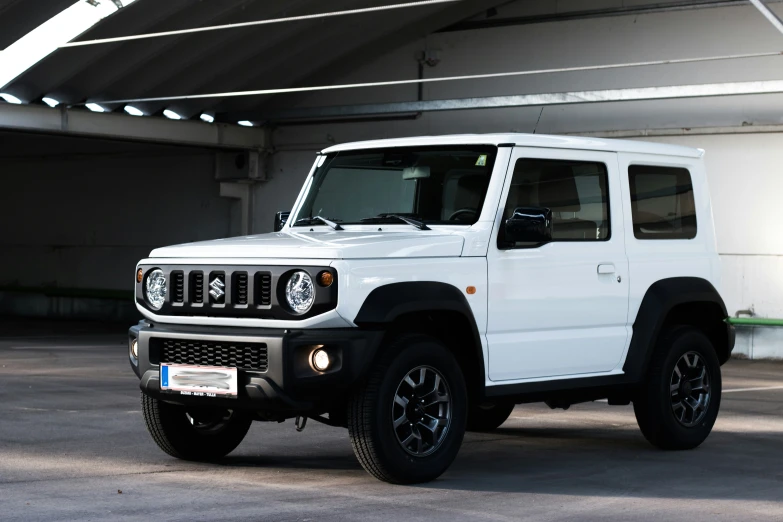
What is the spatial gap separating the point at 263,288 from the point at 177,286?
2.06 feet

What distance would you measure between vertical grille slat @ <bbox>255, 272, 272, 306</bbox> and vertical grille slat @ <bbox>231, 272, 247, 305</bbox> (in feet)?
0.31

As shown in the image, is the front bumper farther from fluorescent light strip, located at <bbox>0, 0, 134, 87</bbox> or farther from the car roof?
fluorescent light strip, located at <bbox>0, 0, 134, 87</bbox>

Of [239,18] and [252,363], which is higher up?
[239,18]

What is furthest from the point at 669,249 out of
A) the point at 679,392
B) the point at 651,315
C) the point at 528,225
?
the point at 528,225

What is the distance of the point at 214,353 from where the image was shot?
22.5 feet

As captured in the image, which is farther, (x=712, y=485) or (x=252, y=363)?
(x=712, y=485)

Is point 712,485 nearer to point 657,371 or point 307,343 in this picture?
point 657,371

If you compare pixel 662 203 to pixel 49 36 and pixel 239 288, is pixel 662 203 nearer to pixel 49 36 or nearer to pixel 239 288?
pixel 239 288

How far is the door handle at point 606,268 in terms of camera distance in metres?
7.85

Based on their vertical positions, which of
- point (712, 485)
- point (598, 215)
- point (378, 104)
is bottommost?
point (712, 485)

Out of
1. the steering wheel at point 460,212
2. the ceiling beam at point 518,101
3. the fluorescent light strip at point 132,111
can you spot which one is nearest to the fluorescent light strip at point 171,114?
the fluorescent light strip at point 132,111

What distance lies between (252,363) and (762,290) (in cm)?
1300

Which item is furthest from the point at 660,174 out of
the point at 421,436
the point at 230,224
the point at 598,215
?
the point at 230,224

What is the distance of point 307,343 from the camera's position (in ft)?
21.3
